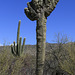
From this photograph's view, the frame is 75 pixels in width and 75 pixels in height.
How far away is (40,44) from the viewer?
5.18m

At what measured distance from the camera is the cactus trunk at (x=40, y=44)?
5.14 metres

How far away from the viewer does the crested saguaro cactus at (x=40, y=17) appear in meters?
5.16

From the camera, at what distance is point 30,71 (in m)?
20.0

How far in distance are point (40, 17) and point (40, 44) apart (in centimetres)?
94

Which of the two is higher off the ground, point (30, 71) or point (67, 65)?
point (67, 65)

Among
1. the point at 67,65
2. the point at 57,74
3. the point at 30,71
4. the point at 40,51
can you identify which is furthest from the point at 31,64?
the point at 40,51

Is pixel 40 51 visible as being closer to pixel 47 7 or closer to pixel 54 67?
pixel 47 7

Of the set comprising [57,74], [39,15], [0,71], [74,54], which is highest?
[39,15]

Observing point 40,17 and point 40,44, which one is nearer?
point 40,44

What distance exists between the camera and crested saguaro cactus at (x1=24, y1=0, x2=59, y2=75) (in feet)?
16.9

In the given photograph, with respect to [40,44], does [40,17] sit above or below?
above

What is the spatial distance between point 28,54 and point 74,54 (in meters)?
11.3

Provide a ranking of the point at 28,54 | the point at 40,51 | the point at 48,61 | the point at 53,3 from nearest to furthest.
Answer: the point at 40,51 → the point at 53,3 → the point at 48,61 → the point at 28,54

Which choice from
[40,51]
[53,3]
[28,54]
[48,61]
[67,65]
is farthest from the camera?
[28,54]
